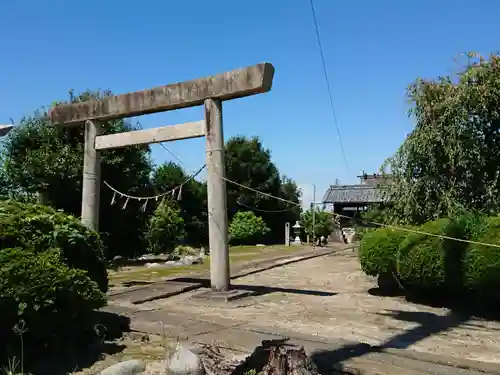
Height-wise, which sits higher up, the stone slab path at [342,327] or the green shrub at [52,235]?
the green shrub at [52,235]

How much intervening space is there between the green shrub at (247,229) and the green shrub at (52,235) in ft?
58.8

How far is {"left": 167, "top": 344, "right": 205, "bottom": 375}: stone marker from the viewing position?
395 centimetres

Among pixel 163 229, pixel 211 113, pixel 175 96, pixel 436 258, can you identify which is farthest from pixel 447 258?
pixel 163 229

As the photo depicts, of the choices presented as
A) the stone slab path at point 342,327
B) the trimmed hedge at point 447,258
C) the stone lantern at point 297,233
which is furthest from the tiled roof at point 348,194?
the trimmed hedge at point 447,258

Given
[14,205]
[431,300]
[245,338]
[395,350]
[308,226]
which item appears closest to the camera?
[395,350]

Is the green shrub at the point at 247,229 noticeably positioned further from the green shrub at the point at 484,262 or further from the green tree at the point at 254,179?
the green shrub at the point at 484,262

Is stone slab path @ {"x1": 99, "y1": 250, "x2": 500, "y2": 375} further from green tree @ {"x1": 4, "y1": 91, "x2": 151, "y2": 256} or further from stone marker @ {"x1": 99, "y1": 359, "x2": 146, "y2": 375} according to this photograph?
green tree @ {"x1": 4, "y1": 91, "x2": 151, "y2": 256}

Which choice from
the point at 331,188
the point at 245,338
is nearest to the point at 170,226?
the point at 245,338

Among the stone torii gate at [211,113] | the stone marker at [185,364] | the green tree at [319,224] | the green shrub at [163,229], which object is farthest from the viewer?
the green tree at [319,224]

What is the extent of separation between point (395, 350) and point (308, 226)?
60.0ft

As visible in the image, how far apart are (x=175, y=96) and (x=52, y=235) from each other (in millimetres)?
3852

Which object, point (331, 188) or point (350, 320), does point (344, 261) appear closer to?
point (350, 320)

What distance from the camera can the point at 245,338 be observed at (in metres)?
5.20

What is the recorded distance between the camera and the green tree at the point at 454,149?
8.93 m
